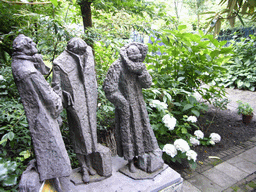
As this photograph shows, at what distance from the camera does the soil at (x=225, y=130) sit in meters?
3.73

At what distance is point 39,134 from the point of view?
1445 mm

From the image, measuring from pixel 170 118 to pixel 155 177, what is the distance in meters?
0.95

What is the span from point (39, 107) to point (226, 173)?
120 inches

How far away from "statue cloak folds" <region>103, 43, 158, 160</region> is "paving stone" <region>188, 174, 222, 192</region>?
1202mm

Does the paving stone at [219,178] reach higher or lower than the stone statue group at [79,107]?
lower

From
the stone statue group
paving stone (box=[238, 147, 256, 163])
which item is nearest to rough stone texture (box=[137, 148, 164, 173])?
the stone statue group

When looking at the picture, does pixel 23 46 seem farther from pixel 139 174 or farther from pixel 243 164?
pixel 243 164

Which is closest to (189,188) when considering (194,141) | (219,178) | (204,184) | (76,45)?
(204,184)

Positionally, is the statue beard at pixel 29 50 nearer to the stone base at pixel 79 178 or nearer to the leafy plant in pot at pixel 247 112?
the stone base at pixel 79 178

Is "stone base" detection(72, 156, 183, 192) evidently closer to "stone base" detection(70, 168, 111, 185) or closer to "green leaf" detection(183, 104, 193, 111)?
"stone base" detection(70, 168, 111, 185)

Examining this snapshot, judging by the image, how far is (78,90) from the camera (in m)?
1.87

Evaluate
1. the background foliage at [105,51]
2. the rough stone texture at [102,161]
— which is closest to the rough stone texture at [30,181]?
the background foliage at [105,51]

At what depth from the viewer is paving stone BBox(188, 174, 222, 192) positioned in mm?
2670

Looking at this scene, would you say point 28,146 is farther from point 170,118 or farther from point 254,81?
point 254,81
